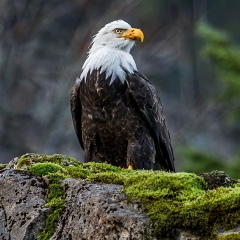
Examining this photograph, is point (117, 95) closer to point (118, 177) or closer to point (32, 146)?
point (118, 177)

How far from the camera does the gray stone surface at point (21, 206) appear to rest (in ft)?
20.5

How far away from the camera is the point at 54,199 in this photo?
21.1 feet

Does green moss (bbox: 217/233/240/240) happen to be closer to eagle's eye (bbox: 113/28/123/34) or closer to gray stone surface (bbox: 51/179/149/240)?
gray stone surface (bbox: 51/179/149/240)

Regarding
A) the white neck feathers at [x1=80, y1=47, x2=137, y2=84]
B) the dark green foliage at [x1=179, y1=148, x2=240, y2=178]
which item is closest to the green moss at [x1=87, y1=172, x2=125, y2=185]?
the white neck feathers at [x1=80, y1=47, x2=137, y2=84]

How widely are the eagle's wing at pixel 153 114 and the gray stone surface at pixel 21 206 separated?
2.86m

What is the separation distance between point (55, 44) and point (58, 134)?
3110mm

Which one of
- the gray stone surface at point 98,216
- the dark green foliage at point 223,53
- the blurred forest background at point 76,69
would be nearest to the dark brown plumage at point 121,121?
the gray stone surface at point 98,216

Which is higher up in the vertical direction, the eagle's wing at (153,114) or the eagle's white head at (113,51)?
the eagle's white head at (113,51)

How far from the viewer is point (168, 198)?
240 inches

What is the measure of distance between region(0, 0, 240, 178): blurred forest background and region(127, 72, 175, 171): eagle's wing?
12700 mm

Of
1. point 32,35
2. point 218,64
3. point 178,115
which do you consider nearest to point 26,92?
point 32,35

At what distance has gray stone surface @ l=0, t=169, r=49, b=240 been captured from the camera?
20.5 feet

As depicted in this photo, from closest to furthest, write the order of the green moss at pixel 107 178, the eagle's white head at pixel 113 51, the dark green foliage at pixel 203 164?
the green moss at pixel 107 178, the eagle's white head at pixel 113 51, the dark green foliage at pixel 203 164

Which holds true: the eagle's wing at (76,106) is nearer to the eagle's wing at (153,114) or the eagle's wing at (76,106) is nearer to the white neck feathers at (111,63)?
the white neck feathers at (111,63)
